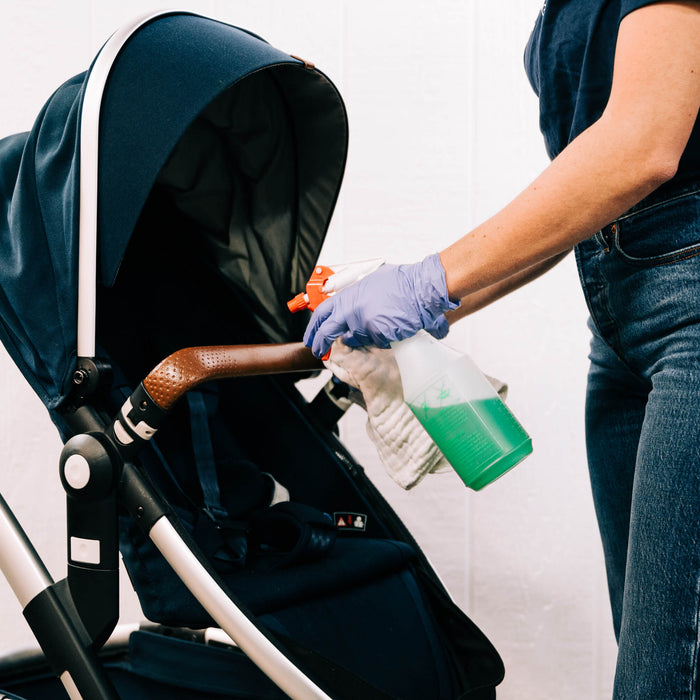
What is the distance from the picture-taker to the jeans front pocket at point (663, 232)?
67cm

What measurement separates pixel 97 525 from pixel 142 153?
388 mm

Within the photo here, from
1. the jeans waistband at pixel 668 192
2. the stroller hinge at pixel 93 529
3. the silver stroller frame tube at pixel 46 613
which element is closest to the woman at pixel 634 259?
the jeans waistband at pixel 668 192

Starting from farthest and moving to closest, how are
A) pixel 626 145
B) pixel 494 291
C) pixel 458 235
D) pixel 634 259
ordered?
pixel 458 235, pixel 494 291, pixel 634 259, pixel 626 145

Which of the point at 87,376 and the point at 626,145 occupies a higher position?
the point at 626,145

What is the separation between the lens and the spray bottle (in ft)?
2.44

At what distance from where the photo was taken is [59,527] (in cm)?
147

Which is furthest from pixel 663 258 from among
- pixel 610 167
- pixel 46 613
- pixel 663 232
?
pixel 46 613

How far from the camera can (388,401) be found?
837 mm

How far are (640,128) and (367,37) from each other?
3.02 ft

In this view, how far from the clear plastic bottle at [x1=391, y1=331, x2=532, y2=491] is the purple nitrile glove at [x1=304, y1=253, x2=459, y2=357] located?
4 cm

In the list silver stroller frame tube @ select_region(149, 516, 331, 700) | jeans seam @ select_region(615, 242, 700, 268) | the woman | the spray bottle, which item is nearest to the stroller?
silver stroller frame tube @ select_region(149, 516, 331, 700)

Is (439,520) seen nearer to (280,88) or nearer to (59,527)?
(59,527)

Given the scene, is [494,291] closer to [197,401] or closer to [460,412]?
[460,412]

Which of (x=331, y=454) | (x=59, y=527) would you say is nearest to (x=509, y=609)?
(x=331, y=454)
